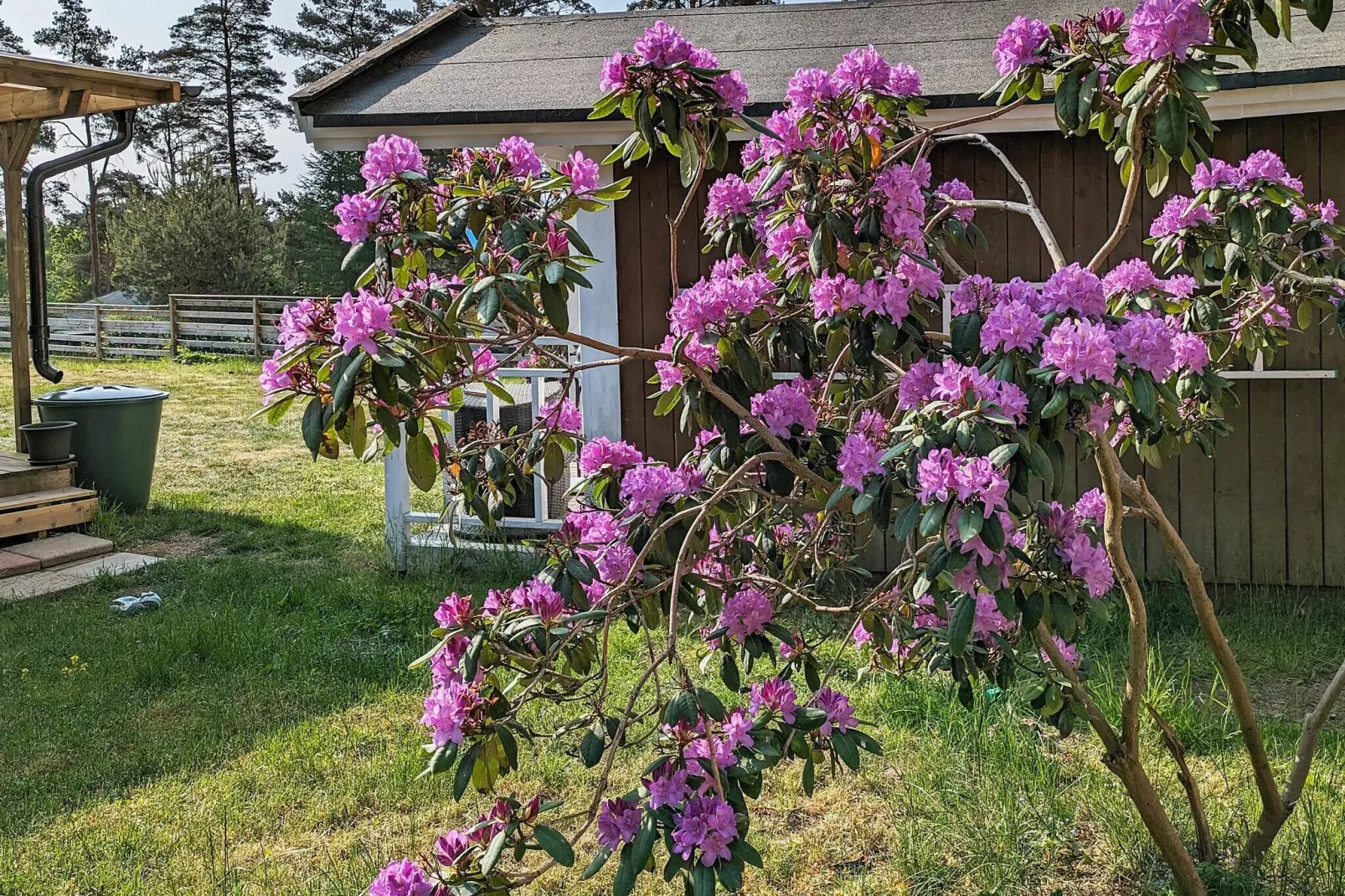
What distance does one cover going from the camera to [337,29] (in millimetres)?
31438

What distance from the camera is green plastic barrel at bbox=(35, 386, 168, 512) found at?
7664mm

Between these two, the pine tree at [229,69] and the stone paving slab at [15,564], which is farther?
the pine tree at [229,69]

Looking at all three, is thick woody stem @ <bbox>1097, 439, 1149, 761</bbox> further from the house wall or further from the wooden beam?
the wooden beam

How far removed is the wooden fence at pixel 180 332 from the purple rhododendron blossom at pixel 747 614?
61.4 feet

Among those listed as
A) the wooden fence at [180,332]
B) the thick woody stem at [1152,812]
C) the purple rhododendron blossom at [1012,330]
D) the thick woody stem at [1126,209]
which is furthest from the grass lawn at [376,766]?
the wooden fence at [180,332]

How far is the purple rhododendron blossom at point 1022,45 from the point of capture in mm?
2223

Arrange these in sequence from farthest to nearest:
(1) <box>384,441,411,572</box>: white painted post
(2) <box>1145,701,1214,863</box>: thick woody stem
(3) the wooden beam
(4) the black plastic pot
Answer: (3) the wooden beam < (4) the black plastic pot < (1) <box>384,441,411,572</box>: white painted post < (2) <box>1145,701,1214,863</box>: thick woody stem

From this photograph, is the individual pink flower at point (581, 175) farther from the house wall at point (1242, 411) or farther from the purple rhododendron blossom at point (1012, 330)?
the house wall at point (1242, 411)

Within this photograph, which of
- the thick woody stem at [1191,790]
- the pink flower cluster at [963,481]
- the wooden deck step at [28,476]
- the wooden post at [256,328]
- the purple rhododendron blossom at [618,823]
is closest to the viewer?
the pink flower cluster at [963,481]

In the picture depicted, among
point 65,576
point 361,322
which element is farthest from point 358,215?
point 65,576

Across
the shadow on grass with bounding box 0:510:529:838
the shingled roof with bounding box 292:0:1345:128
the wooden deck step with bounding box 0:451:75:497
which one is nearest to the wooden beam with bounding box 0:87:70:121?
the wooden deck step with bounding box 0:451:75:497

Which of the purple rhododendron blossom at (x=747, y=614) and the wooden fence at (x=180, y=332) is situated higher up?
the wooden fence at (x=180, y=332)

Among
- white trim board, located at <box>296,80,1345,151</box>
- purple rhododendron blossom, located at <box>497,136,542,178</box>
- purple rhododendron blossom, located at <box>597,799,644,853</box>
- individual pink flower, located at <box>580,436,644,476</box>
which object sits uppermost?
white trim board, located at <box>296,80,1345,151</box>

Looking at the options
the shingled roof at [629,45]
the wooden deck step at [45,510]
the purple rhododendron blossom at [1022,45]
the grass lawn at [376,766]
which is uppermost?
the shingled roof at [629,45]
